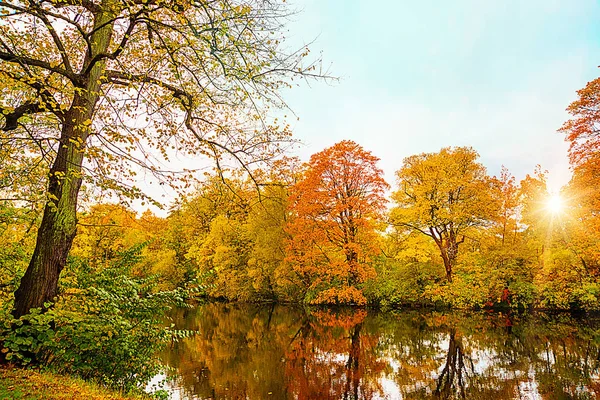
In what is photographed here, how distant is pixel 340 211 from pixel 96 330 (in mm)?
17406

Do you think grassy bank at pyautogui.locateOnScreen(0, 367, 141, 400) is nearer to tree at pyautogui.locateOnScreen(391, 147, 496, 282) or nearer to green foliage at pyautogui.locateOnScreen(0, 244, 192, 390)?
green foliage at pyautogui.locateOnScreen(0, 244, 192, 390)

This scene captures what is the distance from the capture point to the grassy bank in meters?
4.07

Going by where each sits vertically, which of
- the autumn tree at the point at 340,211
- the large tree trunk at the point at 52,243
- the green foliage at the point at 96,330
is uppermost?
the autumn tree at the point at 340,211

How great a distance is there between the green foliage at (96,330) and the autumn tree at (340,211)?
16061 millimetres

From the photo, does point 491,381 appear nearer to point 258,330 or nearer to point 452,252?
point 258,330

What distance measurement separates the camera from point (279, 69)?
5.48 meters

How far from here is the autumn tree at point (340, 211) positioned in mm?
21719

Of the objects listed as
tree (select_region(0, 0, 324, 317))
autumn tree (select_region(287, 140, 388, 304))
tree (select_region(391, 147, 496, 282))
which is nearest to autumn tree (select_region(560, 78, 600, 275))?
tree (select_region(391, 147, 496, 282))

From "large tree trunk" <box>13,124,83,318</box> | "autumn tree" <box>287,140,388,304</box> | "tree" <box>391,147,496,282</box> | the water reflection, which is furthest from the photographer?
"tree" <box>391,147,496,282</box>

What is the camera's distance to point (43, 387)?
173 inches

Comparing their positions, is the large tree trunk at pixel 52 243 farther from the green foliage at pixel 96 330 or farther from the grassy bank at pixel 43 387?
the grassy bank at pixel 43 387

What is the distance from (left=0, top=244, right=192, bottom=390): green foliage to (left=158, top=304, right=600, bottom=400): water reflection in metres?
2.47

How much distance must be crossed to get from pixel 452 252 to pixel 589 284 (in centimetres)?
672

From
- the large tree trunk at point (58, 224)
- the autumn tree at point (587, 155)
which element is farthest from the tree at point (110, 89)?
the autumn tree at point (587, 155)
